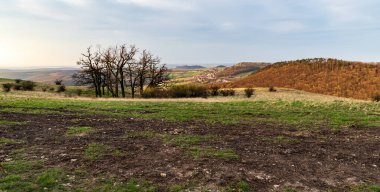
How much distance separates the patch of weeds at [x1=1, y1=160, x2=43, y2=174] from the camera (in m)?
9.86

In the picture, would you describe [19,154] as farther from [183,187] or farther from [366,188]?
[366,188]

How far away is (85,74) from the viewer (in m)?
69.4

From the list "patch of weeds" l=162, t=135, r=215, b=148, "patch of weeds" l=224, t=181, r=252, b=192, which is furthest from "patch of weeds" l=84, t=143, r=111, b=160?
"patch of weeds" l=224, t=181, r=252, b=192

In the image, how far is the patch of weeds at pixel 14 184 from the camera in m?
8.38

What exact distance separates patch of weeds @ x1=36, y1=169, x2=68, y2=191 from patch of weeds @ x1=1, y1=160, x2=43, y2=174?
690mm

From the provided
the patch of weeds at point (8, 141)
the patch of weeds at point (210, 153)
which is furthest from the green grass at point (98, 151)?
the patch of weeds at point (8, 141)

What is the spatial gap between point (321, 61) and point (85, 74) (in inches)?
1977

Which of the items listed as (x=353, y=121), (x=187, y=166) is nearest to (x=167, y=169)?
(x=187, y=166)

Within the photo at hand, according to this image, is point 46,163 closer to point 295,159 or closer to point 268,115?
point 295,159

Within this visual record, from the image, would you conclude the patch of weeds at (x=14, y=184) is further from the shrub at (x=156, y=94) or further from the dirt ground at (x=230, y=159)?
the shrub at (x=156, y=94)

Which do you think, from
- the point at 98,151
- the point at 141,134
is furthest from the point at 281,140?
the point at 98,151

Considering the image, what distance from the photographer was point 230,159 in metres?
11.2

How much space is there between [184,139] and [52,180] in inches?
246

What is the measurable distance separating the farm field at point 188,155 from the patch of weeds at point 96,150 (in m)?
0.03
